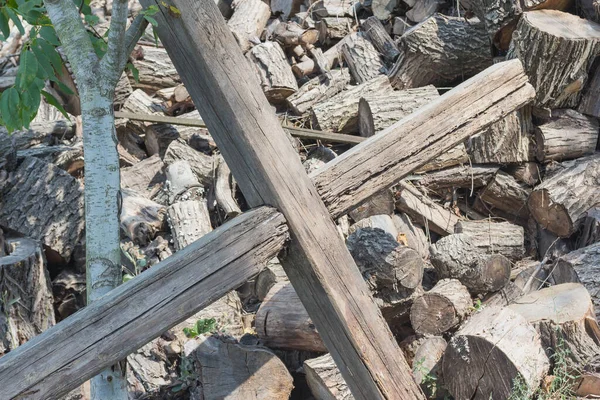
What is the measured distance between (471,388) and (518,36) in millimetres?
2186

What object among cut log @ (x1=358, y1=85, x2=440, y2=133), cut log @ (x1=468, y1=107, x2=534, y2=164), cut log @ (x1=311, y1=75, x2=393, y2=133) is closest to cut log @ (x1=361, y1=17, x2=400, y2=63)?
cut log @ (x1=311, y1=75, x2=393, y2=133)

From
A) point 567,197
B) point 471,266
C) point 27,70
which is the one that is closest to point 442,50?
point 567,197

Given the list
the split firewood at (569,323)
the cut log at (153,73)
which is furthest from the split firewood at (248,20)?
the split firewood at (569,323)

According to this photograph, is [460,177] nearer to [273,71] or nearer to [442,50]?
[442,50]

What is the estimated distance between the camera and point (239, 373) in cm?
344

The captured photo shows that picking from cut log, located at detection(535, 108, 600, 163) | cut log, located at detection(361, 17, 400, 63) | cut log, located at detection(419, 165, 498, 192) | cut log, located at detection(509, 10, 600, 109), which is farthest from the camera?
cut log, located at detection(361, 17, 400, 63)

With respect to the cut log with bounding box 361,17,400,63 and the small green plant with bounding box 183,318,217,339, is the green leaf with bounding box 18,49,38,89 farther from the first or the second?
the cut log with bounding box 361,17,400,63

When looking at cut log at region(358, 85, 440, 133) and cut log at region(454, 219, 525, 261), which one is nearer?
cut log at region(454, 219, 525, 261)

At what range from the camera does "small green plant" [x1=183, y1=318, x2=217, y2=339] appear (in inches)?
148

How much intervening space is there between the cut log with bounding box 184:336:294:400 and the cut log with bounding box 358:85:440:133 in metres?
1.72

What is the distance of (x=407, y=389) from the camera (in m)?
2.72

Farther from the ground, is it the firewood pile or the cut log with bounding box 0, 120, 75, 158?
the cut log with bounding box 0, 120, 75, 158

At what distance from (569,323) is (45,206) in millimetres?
2947

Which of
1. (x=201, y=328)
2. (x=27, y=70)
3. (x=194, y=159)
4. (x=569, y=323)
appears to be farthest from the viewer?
(x=194, y=159)
